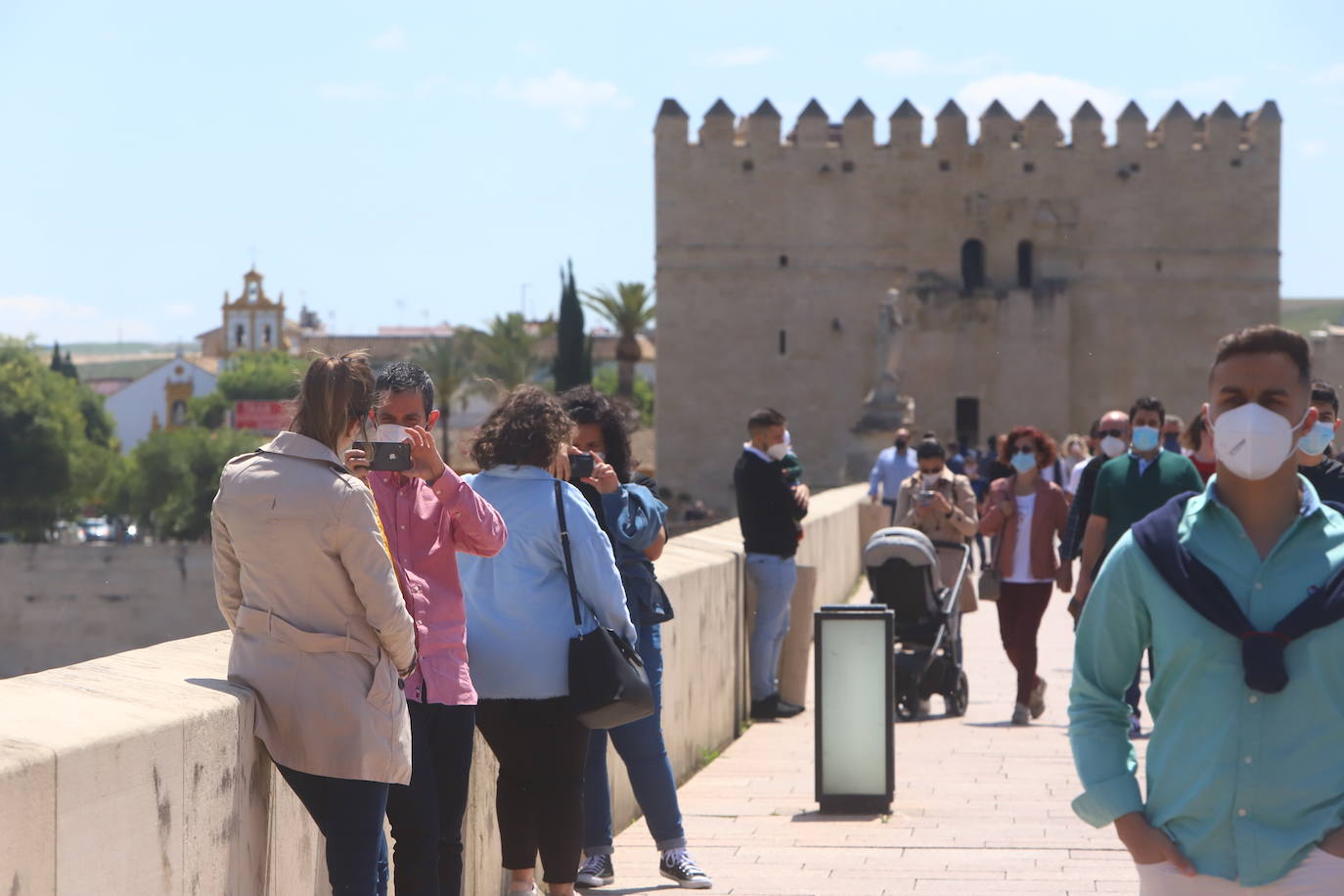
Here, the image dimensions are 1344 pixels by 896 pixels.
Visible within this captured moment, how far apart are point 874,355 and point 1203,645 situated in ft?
141

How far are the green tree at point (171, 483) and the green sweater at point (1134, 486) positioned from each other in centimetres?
5606

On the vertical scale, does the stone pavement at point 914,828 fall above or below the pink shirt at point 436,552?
below

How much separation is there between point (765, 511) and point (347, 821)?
5715mm

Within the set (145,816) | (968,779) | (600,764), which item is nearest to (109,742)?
(145,816)

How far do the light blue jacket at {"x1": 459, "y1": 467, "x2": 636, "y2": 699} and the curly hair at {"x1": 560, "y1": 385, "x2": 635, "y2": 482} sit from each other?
0.84 meters

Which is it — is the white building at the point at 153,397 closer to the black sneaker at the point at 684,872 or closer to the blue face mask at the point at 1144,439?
the blue face mask at the point at 1144,439

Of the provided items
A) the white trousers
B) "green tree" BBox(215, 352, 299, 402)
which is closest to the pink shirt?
the white trousers

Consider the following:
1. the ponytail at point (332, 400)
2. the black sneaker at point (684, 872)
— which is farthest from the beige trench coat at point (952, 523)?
the ponytail at point (332, 400)

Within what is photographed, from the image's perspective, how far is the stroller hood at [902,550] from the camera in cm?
932

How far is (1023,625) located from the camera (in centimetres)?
915

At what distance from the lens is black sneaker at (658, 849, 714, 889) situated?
17.9 feet

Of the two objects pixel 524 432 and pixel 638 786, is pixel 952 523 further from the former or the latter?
pixel 524 432

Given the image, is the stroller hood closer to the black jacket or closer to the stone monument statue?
the black jacket

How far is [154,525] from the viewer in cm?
6397
